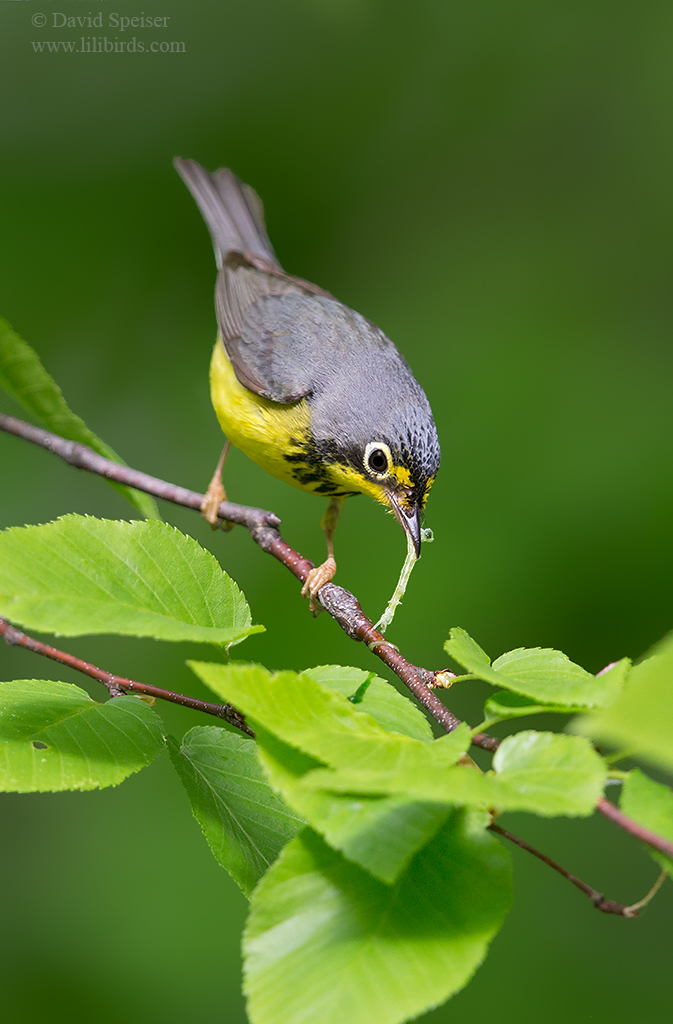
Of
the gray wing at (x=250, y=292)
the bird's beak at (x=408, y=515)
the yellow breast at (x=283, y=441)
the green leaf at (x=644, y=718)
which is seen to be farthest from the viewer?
the gray wing at (x=250, y=292)

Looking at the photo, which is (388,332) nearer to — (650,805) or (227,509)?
(227,509)

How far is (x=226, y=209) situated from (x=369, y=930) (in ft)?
17.3

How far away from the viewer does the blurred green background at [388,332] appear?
4805 mm

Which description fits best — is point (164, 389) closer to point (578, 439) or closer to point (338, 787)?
point (578, 439)

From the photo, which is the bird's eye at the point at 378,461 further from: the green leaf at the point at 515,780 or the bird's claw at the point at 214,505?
the green leaf at the point at 515,780

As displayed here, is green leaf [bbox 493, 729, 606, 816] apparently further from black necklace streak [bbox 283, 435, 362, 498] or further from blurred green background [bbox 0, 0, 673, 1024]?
blurred green background [bbox 0, 0, 673, 1024]

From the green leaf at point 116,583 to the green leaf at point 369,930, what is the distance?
400 mm

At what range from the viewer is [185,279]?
21.0 feet

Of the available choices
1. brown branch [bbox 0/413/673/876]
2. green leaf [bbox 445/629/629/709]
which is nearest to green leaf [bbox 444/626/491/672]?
green leaf [bbox 445/629/629/709]

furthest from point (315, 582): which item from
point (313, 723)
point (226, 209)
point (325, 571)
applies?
point (226, 209)

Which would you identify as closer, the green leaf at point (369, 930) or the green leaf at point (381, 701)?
the green leaf at point (369, 930)

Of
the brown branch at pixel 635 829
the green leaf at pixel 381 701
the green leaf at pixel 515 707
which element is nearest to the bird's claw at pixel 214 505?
the green leaf at pixel 381 701

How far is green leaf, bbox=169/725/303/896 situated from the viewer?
4.98 feet

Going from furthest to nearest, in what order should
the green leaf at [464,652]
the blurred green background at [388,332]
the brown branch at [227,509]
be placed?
the blurred green background at [388,332], the brown branch at [227,509], the green leaf at [464,652]
